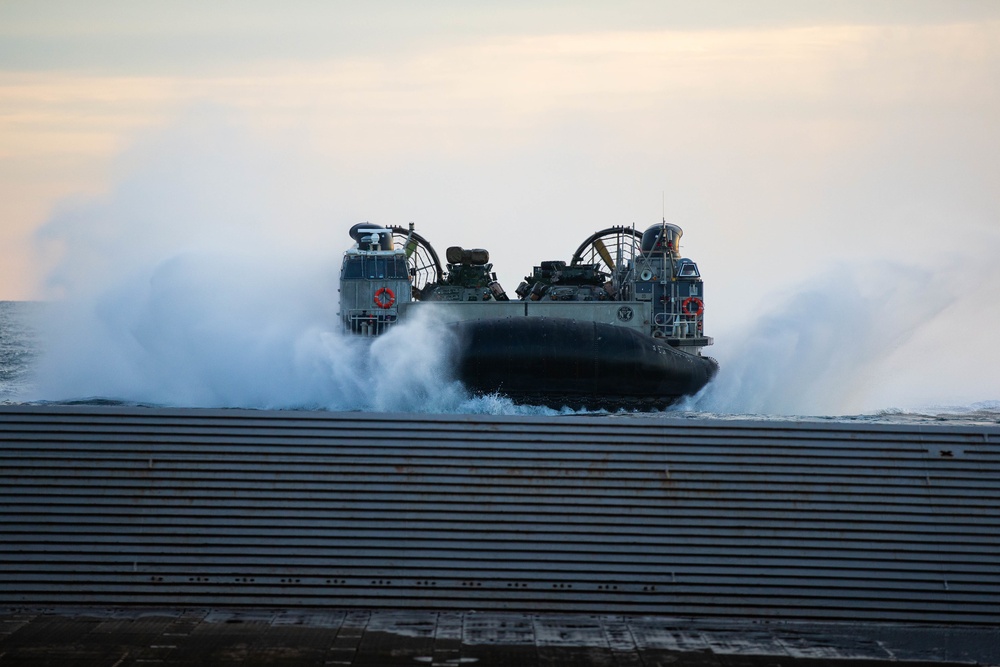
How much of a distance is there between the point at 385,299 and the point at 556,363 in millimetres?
6856

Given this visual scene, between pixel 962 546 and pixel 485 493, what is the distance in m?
4.04

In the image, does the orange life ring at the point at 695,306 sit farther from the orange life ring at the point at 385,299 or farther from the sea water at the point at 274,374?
the orange life ring at the point at 385,299

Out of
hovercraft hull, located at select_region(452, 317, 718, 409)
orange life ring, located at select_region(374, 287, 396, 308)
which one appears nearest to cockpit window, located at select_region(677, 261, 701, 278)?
hovercraft hull, located at select_region(452, 317, 718, 409)

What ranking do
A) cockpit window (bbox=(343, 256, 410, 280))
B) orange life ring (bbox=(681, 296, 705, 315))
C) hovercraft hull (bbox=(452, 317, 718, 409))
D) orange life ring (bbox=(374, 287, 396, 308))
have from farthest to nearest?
1. orange life ring (bbox=(681, 296, 705, 315))
2. cockpit window (bbox=(343, 256, 410, 280))
3. orange life ring (bbox=(374, 287, 396, 308))
4. hovercraft hull (bbox=(452, 317, 718, 409))

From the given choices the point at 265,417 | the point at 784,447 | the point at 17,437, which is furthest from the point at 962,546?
the point at 17,437

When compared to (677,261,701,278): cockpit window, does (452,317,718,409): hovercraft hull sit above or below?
below

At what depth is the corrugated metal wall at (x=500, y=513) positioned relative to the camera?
982 cm

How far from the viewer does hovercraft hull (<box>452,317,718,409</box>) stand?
2514 cm

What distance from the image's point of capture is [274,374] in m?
28.8

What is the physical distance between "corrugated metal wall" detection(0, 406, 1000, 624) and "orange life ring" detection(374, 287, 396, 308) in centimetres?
2013

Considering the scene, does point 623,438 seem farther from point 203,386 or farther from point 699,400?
point 203,386

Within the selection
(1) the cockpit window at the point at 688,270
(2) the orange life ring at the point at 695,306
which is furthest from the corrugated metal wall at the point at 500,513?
(1) the cockpit window at the point at 688,270

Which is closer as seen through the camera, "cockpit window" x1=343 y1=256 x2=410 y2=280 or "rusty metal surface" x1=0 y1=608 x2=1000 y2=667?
"rusty metal surface" x1=0 y1=608 x2=1000 y2=667

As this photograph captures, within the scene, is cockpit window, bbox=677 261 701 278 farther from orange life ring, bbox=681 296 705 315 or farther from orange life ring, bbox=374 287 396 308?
orange life ring, bbox=374 287 396 308
